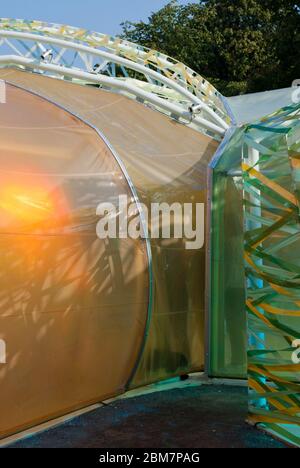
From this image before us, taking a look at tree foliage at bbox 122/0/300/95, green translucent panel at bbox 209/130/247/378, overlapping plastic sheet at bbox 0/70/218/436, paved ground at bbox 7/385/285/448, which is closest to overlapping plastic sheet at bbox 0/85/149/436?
overlapping plastic sheet at bbox 0/70/218/436

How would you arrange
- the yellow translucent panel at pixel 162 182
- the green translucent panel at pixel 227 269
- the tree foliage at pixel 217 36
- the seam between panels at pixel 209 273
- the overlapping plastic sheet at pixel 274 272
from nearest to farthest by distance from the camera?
1. the overlapping plastic sheet at pixel 274 272
2. the yellow translucent panel at pixel 162 182
3. the green translucent panel at pixel 227 269
4. the seam between panels at pixel 209 273
5. the tree foliage at pixel 217 36

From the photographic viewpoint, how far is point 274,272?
5551 mm

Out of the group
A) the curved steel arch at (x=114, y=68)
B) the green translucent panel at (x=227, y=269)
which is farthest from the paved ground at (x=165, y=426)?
the curved steel arch at (x=114, y=68)

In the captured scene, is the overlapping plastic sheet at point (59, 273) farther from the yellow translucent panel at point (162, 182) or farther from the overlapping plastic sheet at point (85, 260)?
the yellow translucent panel at point (162, 182)

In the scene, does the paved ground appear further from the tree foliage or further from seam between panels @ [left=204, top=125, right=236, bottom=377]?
the tree foliage

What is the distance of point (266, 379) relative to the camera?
5641mm

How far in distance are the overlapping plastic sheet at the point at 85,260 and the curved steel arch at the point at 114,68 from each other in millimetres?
318

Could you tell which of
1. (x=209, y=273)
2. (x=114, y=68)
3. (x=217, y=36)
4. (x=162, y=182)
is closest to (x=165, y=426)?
(x=209, y=273)

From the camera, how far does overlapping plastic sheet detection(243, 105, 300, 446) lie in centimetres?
538

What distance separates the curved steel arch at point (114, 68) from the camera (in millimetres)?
8531

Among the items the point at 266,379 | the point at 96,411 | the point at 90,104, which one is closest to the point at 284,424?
the point at 266,379

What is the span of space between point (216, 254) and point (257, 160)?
1.97 meters

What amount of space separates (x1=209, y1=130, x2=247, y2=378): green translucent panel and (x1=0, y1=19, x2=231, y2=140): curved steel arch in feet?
3.75

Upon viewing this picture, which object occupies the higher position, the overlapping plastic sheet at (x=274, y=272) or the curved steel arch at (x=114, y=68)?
the curved steel arch at (x=114, y=68)
